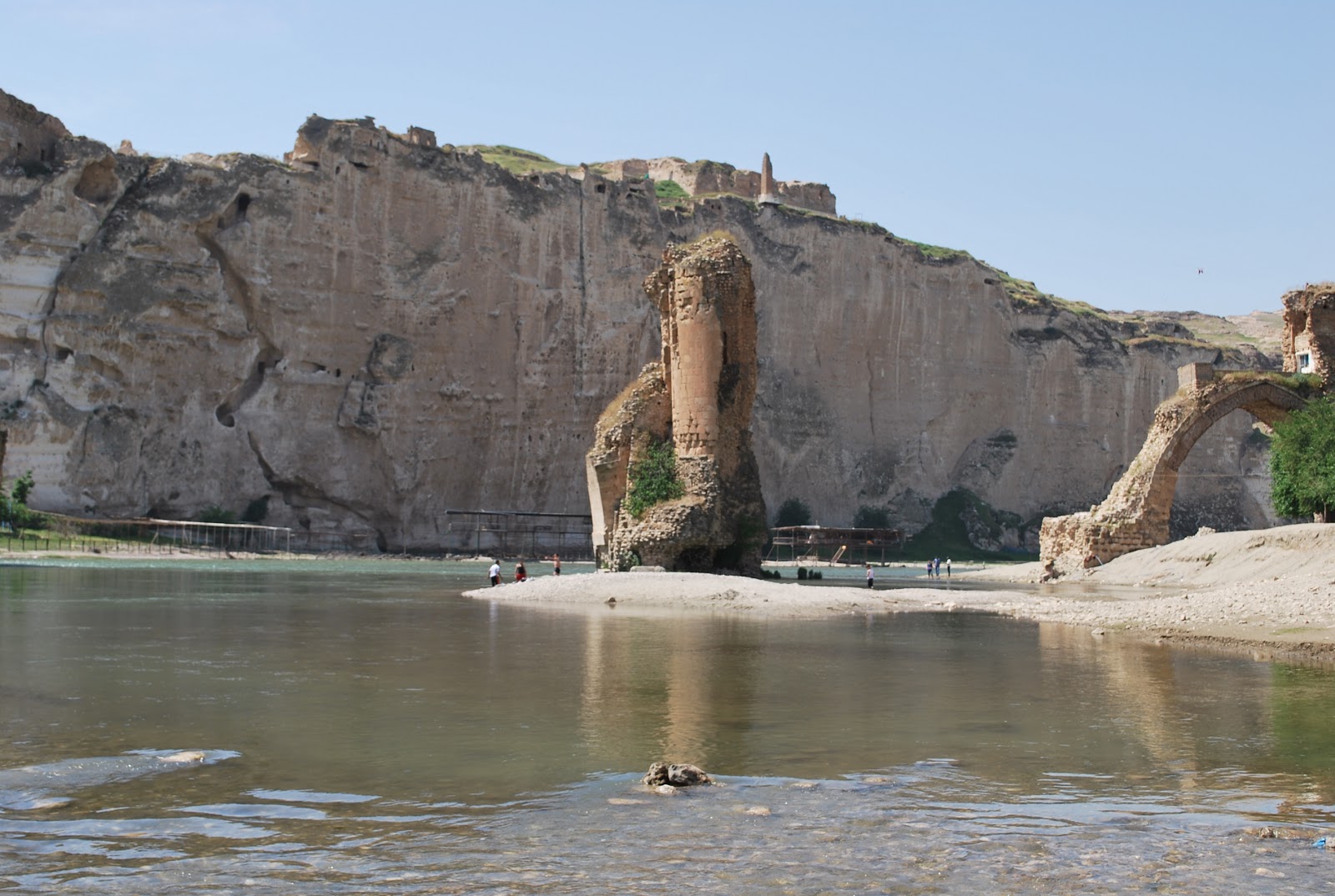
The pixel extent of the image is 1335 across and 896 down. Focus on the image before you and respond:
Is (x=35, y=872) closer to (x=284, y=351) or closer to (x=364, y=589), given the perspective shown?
(x=364, y=589)

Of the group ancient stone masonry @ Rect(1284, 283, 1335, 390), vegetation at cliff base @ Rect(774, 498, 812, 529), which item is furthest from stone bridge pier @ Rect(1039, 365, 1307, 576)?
vegetation at cliff base @ Rect(774, 498, 812, 529)

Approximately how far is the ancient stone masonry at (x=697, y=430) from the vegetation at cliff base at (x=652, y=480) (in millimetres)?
161

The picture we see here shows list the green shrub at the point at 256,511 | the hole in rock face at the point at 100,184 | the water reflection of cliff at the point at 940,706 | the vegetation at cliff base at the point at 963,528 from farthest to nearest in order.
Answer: the vegetation at cliff base at the point at 963,528 → the green shrub at the point at 256,511 → the hole in rock face at the point at 100,184 → the water reflection of cliff at the point at 940,706

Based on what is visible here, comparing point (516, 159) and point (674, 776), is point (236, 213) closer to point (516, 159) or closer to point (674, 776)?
point (516, 159)

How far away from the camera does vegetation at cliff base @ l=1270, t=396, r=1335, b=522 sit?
32094 millimetres

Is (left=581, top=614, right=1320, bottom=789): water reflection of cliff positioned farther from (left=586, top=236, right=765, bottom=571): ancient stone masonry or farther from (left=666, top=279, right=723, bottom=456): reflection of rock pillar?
(left=666, top=279, right=723, bottom=456): reflection of rock pillar

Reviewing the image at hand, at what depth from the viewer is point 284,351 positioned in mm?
57562

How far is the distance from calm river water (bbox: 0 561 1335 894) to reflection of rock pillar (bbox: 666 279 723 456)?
1561cm

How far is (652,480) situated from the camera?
32406 millimetres

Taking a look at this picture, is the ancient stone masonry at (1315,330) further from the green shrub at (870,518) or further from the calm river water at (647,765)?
the green shrub at (870,518)

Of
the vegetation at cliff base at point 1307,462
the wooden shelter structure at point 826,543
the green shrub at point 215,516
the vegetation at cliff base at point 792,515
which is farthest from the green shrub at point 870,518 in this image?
the vegetation at cliff base at point 1307,462

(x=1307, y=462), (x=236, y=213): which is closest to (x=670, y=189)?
(x=236, y=213)

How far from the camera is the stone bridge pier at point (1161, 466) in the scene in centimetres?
3669

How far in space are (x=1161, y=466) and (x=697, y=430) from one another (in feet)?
45.9
